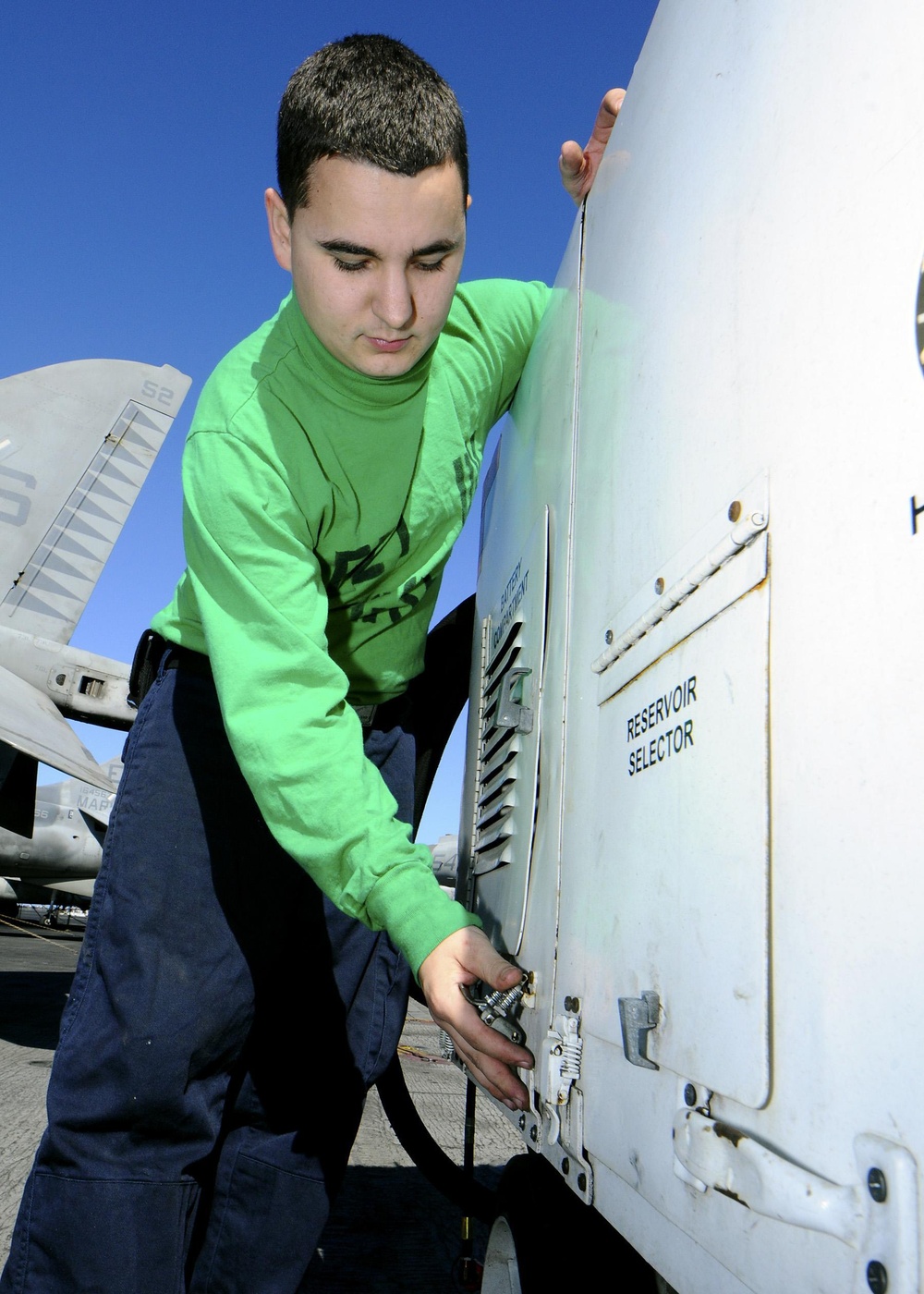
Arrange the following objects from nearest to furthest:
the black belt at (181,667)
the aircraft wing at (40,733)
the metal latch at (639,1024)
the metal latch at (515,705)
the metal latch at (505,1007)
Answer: the metal latch at (639,1024), the metal latch at (505,1007), the metal latch at (515,705), the black belt at (181,667), the aircraft wing at (40,733)

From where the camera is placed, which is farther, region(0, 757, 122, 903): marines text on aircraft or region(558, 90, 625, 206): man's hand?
region(0, 757, 122, 903): marines text on aircraft

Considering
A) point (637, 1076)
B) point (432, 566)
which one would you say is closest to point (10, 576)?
point (432, 566)

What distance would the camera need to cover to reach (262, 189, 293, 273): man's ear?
4.60 ft

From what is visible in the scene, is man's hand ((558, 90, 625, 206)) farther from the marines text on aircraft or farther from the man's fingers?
the marines text on aircraft

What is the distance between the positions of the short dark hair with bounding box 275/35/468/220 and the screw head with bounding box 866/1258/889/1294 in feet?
4.13

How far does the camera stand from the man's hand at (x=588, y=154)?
4.85ft

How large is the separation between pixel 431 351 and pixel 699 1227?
1.32m

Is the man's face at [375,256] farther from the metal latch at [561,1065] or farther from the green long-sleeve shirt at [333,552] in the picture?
the metal latch at [561,1065]

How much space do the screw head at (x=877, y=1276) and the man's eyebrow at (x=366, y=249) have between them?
3.97 feet

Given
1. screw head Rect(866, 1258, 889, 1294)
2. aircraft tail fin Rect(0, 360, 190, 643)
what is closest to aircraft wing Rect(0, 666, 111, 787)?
aircraft tail fin Rect(0, 360, 190, 643)

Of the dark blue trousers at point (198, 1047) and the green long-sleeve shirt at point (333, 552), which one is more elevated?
the green long-sleeve shirt at point (333, 552)

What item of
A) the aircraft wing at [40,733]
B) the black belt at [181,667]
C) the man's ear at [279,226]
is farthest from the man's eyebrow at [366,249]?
the aircraft wing at [40,733]

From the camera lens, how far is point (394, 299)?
1282 mm

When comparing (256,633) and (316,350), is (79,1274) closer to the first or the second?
(256,633)
